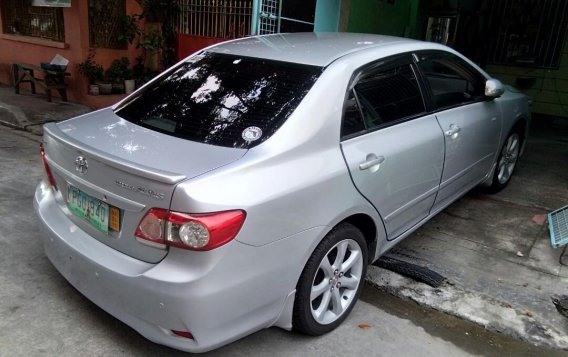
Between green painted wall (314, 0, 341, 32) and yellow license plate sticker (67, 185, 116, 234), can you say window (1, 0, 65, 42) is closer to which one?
green painted wall (314, 0, 341, 32)

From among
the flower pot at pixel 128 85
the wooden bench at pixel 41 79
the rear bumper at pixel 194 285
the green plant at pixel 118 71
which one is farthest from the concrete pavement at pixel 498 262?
the wooden bench at pixel 41 79

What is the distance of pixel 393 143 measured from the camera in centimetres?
297

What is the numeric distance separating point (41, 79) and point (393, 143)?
7.50 m

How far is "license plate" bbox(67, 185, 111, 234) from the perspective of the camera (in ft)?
7.59

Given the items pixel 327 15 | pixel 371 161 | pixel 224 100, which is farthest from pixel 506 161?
pixel 327 15

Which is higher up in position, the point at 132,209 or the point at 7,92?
the point at 132,209

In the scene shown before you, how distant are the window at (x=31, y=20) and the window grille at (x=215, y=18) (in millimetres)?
1970

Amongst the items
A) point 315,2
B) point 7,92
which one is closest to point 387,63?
point 315,2

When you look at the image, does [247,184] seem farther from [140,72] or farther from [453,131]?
[140,72]

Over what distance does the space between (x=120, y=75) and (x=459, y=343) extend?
692 centimetres

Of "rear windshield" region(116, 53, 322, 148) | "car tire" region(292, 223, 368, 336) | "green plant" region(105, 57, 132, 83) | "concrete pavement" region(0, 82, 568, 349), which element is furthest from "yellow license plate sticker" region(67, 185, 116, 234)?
"green plant" region(105, 57, 132, 83)

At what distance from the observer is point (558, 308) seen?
3168mm

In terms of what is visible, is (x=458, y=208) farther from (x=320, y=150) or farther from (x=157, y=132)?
(x=157, y=132)

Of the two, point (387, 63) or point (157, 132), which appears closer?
point (157, 132)
